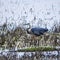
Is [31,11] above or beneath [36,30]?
above

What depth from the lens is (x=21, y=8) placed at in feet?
14.1

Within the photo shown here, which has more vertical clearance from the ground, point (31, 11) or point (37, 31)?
point (31, 11)

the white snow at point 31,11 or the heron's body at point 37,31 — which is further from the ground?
the white snow at point 31,11

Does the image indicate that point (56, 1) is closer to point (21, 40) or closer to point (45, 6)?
point (45, 6)

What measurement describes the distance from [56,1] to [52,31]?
0.42 metres

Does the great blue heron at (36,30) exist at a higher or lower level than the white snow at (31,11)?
lower

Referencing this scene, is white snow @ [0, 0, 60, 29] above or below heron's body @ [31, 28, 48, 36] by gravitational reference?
above

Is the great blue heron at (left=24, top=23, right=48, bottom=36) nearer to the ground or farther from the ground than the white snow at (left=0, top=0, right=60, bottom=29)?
nearer to the ground

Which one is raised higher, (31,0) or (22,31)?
(31,0)

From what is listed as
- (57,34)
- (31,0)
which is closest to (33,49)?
(57,34)

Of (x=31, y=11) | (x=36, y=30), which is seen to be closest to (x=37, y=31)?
(x=36, y=30)

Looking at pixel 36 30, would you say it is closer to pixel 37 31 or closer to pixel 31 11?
pixel 37 31

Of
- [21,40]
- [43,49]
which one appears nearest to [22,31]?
[21,40]

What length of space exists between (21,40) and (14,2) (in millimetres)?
539
